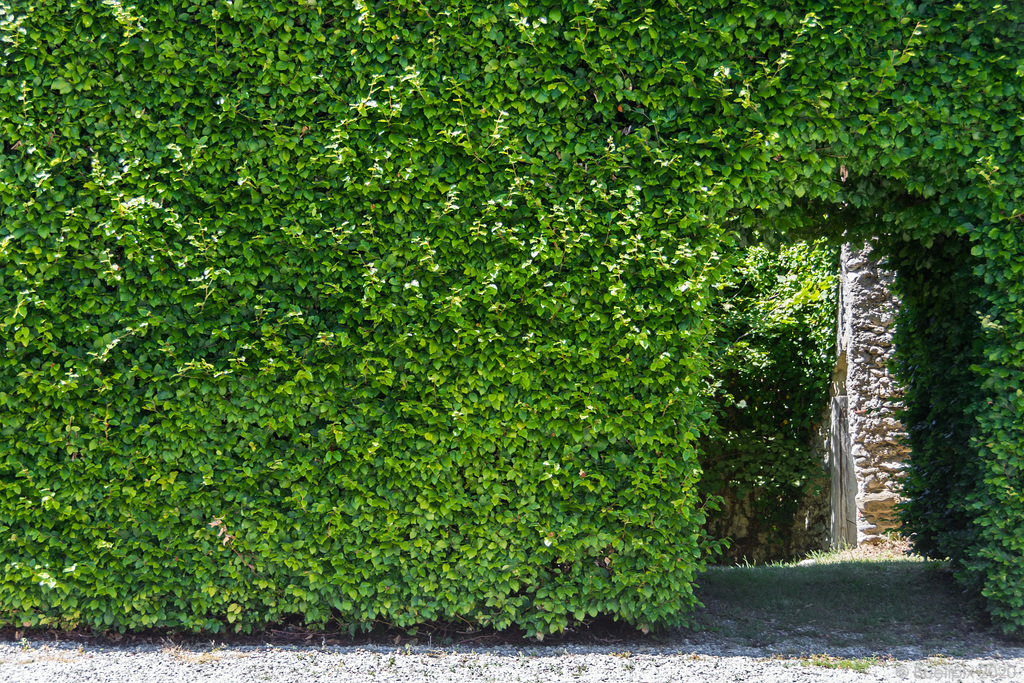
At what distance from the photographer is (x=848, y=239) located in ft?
17.0

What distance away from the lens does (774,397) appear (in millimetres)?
9344

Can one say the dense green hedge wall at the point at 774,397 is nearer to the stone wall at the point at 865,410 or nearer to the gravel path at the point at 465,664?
the stone wall at the point at 865,410

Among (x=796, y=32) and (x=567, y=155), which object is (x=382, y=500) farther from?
(x=796, y=32)

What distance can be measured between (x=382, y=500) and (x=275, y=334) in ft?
3.58

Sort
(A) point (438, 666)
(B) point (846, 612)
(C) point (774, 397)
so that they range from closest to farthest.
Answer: (A) point (438, 666)
(B) point (846, 612)
(C) point (774, 397)

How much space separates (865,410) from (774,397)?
1980 millimetres

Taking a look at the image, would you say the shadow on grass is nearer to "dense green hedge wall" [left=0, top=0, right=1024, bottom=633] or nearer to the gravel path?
the gravel path

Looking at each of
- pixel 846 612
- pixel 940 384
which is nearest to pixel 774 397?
pixel 940 384

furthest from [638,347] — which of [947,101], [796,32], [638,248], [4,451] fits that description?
[4,451]

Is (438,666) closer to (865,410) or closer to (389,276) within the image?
(389,276)

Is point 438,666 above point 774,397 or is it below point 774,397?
below

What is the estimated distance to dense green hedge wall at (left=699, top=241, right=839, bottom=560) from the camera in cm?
911

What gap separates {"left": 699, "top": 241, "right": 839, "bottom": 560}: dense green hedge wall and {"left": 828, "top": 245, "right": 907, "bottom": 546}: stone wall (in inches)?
36.1

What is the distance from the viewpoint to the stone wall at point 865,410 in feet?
24.4
